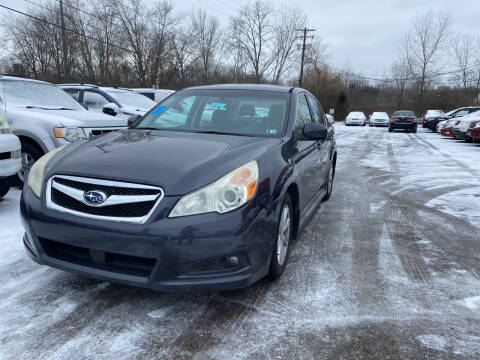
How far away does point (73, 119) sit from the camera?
19.1ft

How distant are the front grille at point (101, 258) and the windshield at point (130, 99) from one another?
25.1ft

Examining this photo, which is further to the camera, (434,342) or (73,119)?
(73,119)

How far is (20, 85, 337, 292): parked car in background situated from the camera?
2.30 meters

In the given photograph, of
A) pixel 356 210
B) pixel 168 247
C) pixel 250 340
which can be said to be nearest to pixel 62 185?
pixel 168 247

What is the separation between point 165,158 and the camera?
270cm

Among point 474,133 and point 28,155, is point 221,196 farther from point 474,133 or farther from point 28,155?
point 474,133

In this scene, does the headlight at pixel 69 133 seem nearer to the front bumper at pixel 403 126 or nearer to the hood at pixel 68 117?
the hood at pixel 68 117

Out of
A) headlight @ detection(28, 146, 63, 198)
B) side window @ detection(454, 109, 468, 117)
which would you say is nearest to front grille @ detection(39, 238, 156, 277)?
headlight @ detection(28, 146, 63, 198)

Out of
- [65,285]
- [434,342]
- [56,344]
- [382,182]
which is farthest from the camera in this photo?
[382,182]

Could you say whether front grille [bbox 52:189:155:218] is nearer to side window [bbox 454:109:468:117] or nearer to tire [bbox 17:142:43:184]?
tire [bbox 17:142:43:184]

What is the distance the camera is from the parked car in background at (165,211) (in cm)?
230

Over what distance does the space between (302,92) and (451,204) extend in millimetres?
3364

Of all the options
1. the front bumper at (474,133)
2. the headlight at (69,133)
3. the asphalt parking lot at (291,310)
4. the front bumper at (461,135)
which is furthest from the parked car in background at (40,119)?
the front bumper at (461,135)

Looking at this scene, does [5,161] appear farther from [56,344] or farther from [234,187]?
[234,187]
